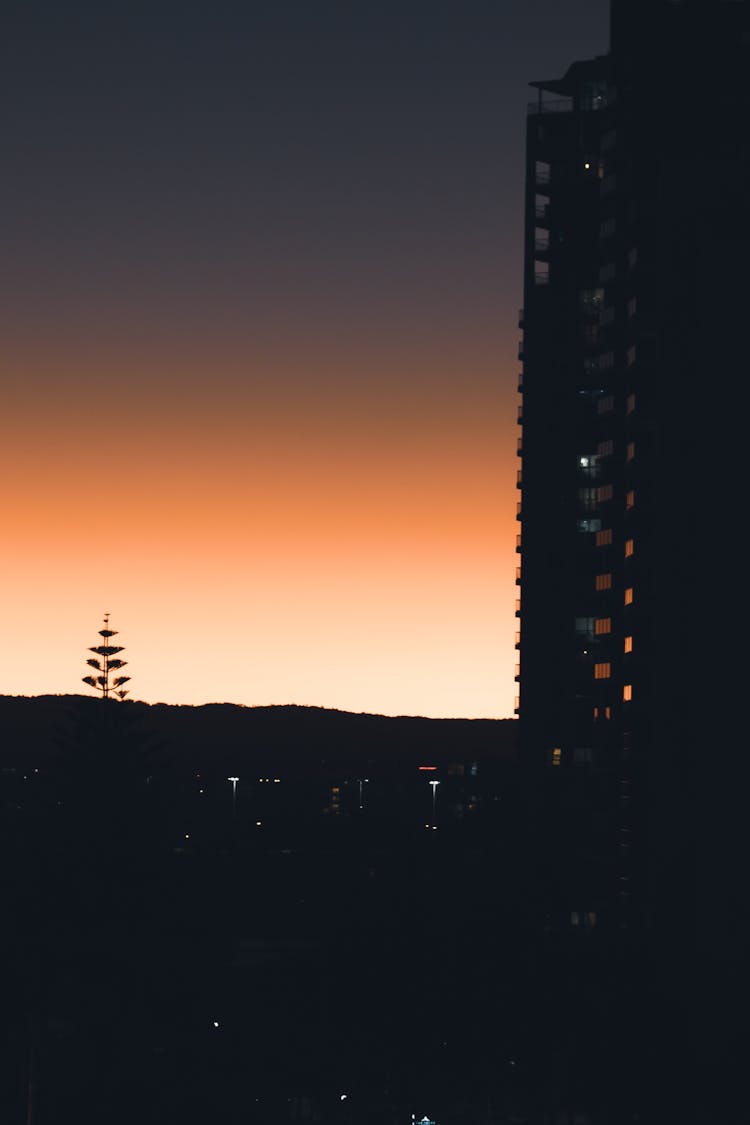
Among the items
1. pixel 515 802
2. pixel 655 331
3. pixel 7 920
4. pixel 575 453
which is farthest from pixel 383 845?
pixel 7 920

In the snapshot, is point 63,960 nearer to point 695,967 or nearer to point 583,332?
point 695,967

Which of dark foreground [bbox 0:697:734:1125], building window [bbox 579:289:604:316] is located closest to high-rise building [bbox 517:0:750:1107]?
building window [bbox 579:289:604:316]

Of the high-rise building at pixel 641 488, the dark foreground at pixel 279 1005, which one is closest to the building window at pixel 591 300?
the high-rise building at pixel 641 488

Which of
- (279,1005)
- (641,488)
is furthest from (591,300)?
(279,1005)

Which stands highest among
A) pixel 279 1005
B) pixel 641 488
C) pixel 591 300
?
pixel 591 300

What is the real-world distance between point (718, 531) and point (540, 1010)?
3314cm

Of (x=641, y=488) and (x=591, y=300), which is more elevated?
(x=591, y=300)

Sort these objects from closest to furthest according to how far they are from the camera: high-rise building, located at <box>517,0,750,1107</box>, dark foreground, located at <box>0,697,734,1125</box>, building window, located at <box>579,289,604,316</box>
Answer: dark foreground, located at <box>0,697,734,1125</box> < high-rise building, located at <box>517,0,750,1107</box> < building window, located at <box>579,289,604,316</box>

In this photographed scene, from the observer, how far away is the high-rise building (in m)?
105

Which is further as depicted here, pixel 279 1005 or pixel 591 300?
pixel 591 300

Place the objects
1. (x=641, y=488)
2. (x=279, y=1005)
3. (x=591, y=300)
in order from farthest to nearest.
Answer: (x=591, y=300)
(x=641, y=488)
(x=279, y=1005)

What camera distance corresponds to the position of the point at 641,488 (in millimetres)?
115375

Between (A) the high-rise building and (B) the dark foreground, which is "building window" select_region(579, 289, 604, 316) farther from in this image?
(B) the dark foreground

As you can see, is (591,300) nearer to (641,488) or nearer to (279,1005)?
(641,488)
